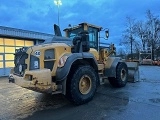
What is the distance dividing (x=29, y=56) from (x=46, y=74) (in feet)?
3.29

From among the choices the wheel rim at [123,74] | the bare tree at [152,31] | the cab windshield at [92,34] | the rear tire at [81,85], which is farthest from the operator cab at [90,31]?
the bare tree at [152,31]

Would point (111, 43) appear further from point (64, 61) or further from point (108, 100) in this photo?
point (64, 61)

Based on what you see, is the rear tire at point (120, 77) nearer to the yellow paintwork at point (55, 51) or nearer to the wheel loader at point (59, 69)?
the wheel loader at point (59, 69)

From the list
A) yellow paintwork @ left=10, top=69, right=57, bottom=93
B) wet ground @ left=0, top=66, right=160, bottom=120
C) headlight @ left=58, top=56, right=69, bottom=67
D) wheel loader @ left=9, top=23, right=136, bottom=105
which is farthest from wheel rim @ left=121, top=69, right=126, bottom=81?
yellow paintwork @ left=10, top=69, right=57, bottom=93

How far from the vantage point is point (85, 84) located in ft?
22.0

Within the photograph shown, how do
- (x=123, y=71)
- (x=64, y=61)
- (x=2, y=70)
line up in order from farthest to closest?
(x=2, y=70), (x=123, y=71), (x=64, y=61)

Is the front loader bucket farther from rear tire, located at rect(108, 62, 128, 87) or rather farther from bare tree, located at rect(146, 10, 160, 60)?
bare tree, located at rect(146, 10, 160, 60)

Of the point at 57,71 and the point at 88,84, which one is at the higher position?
the point at 57,71

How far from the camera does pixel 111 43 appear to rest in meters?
9.39

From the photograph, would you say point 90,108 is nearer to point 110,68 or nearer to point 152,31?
point 110,68

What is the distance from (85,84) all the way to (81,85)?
0.24 metres

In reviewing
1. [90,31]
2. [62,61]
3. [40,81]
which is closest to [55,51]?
[62,61]

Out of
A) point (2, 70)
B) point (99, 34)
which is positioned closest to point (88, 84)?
point (99, 34)

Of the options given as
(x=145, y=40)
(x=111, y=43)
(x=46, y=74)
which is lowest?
(x=46, y=74)
